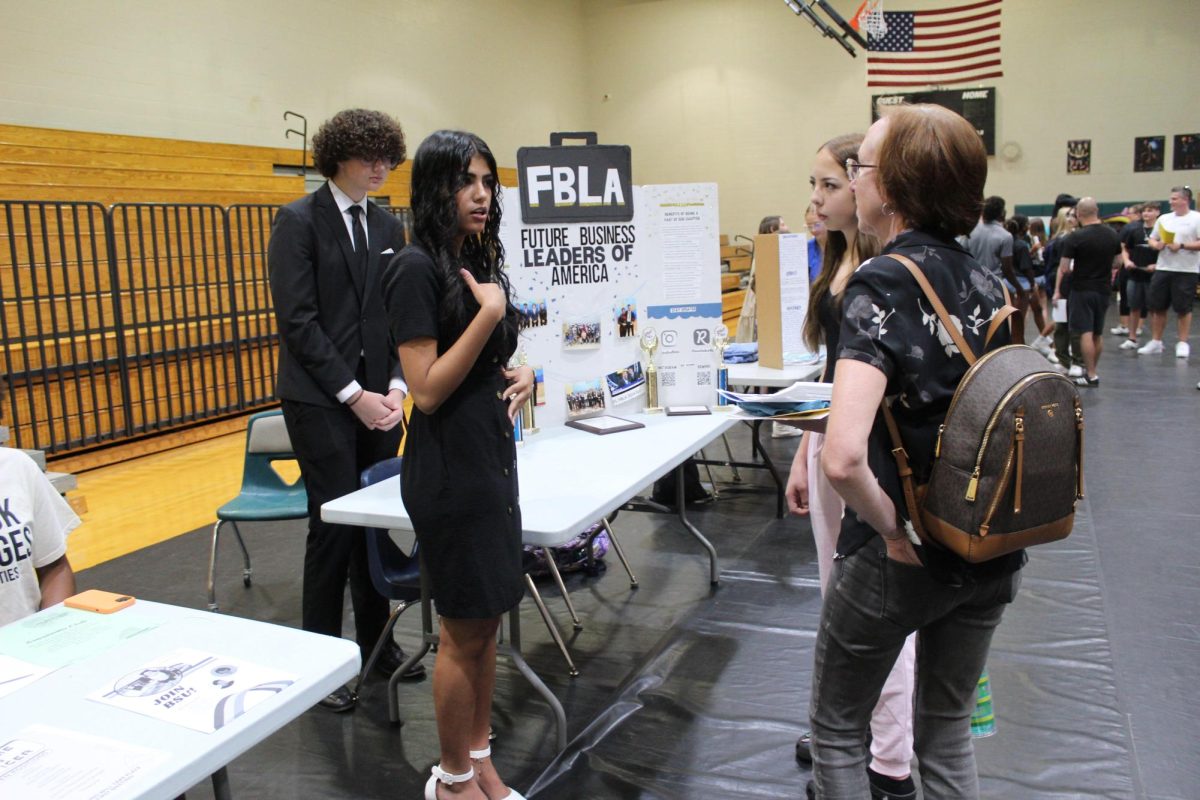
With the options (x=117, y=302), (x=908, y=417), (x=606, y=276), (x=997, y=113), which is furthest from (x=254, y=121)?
(x=997, y=113)

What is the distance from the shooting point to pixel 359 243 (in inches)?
102

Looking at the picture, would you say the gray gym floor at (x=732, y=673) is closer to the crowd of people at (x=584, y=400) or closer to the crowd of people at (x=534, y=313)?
the crowd of people at (x=584, y=400)

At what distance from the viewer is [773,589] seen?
3.38 metres

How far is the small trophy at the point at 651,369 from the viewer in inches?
128

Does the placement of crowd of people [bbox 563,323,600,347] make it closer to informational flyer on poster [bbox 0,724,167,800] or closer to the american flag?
informational flyer on poster [bbox 0,724,167,800]

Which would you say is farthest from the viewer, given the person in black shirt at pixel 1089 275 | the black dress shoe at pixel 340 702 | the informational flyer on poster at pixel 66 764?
the person in black shirt at pixel 1089 275

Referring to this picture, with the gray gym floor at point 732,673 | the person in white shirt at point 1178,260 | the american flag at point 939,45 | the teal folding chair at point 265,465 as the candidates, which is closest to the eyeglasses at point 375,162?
the teal folding chair at point 265,465

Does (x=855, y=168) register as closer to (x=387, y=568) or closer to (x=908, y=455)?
(x=908, y=455)

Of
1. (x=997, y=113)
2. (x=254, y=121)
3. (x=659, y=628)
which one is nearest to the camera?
(x=659, y=628)

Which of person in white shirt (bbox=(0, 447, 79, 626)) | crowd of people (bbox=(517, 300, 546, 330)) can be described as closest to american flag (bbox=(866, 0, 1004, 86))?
crowd of people (bbox=(517, 300, 546, 330))

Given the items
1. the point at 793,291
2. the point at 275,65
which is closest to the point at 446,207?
the point at 793,291

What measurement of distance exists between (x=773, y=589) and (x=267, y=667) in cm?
248

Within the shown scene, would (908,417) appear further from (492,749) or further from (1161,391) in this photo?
(1161,391)

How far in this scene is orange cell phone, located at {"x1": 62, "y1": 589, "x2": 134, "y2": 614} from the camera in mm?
1402
